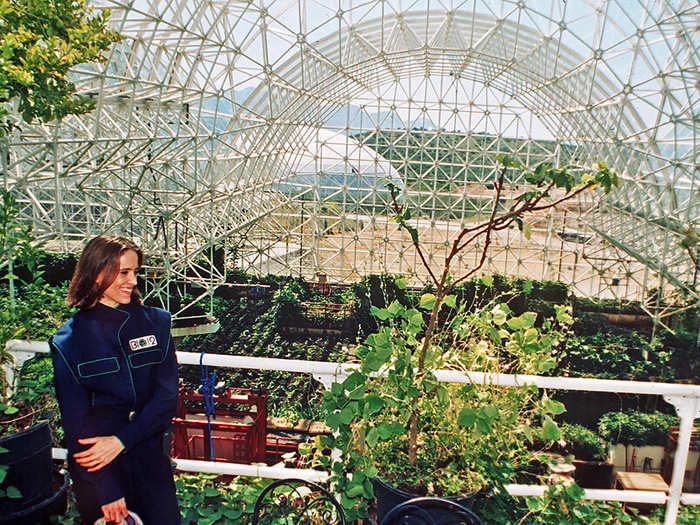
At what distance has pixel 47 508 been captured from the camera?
2.34 m

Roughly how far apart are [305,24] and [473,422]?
14.7m

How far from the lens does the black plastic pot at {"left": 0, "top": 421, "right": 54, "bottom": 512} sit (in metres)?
2.22

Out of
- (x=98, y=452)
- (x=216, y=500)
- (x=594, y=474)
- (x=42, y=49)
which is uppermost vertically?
(x=42, y=49)

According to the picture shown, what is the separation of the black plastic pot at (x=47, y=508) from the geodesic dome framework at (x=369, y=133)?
104 inches

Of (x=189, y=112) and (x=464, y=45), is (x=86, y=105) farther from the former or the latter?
(x=464, y=45)

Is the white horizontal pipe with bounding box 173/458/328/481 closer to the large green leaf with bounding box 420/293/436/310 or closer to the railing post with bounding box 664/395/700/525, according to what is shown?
the large green leaf with bounding box 420/293/436/310

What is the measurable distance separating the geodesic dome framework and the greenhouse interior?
0.42ft

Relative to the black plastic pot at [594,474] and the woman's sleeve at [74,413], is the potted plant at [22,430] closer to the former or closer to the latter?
the woman's sleeve at [74,413]

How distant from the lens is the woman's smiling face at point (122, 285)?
2.03m

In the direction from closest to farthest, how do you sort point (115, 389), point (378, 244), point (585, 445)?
1. point (115, 389)
2. point (378, 244)
3. point (585, 445)

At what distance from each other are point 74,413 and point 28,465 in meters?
0.69

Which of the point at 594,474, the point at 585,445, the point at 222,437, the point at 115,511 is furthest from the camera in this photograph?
the point at 585,445

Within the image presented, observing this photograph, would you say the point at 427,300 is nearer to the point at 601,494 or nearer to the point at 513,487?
the point at 513,487

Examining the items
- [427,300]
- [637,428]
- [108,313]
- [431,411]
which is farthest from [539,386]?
[637,428]
